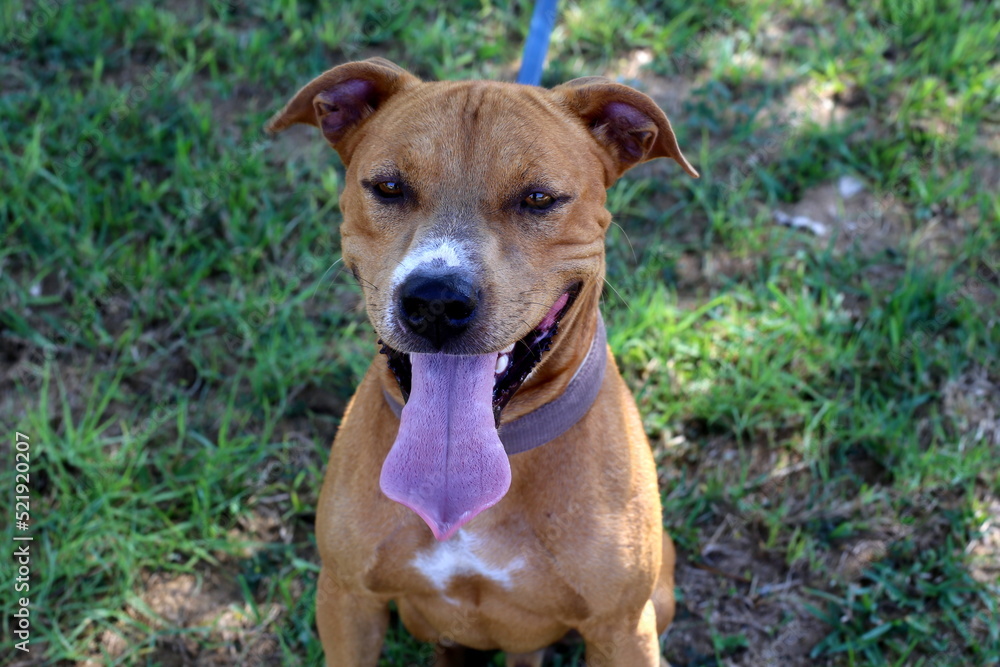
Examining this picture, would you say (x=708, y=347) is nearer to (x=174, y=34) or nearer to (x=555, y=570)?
(x=555, y=570)

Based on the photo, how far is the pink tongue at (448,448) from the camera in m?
2.95

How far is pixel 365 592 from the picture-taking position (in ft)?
10.8

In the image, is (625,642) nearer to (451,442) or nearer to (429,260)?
(451,442)

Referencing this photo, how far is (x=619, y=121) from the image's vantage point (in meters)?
3.25

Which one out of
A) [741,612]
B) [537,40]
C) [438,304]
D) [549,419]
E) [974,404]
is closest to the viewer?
[438,304]

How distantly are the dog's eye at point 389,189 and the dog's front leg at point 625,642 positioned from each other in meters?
1.62

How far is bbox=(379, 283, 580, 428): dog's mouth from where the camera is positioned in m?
3.01

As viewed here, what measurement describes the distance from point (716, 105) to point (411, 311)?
378 centimetres

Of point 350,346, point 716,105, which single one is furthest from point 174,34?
point 716,105

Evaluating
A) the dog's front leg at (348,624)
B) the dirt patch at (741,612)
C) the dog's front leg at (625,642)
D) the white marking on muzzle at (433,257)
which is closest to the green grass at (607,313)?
the dirt patch at (741,612)

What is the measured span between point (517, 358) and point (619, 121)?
0.92m

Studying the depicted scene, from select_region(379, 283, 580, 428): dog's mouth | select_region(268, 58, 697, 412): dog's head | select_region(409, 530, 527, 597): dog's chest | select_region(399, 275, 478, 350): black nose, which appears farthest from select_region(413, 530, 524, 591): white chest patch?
select_region(399, 275, 478, 350): black nose

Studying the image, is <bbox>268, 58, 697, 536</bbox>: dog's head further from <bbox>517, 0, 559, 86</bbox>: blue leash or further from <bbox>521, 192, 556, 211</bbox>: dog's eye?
<bbox>517, 0, 559, 86</bbox>: blue leash
